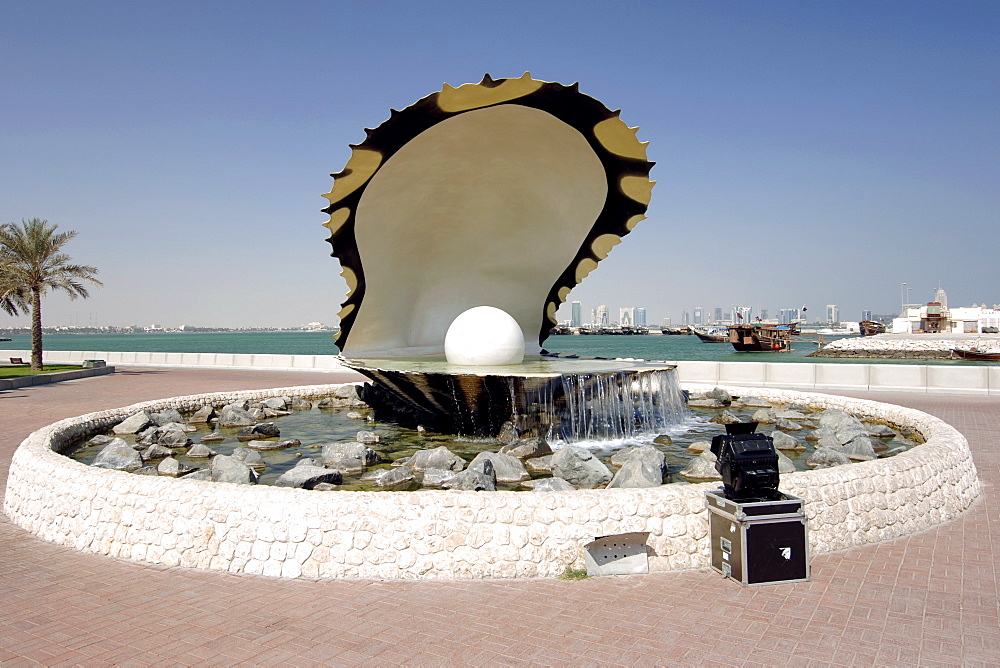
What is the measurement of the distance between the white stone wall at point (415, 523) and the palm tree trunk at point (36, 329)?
93.0ft

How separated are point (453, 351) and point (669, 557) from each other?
335 inches

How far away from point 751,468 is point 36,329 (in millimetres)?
34418

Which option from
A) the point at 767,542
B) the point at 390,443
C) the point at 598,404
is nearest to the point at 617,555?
the point at 767,542

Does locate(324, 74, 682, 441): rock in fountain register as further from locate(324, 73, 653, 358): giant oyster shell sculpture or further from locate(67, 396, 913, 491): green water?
locate(67, 396, 913, 491): green water

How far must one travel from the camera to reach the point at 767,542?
5.44 meters

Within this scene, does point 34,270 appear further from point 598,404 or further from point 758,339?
point 758,339

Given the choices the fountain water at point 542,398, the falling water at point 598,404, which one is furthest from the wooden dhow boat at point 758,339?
the falling water at point 598,404

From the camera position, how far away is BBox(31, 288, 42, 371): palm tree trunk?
2992 cm

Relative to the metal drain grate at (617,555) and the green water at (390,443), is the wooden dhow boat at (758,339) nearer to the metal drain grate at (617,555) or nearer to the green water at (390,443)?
the green water at (390,443)

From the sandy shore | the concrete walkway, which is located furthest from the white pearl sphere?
the sandy shore

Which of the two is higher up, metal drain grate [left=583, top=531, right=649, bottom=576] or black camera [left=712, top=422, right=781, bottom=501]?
black camera [left=712, top=422, right=781, bottom=501]

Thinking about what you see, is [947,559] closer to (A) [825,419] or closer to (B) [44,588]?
(A) [825,419]

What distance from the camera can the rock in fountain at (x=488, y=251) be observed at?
12148mm

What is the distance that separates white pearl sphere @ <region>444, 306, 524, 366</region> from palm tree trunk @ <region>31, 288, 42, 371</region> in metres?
25.6
